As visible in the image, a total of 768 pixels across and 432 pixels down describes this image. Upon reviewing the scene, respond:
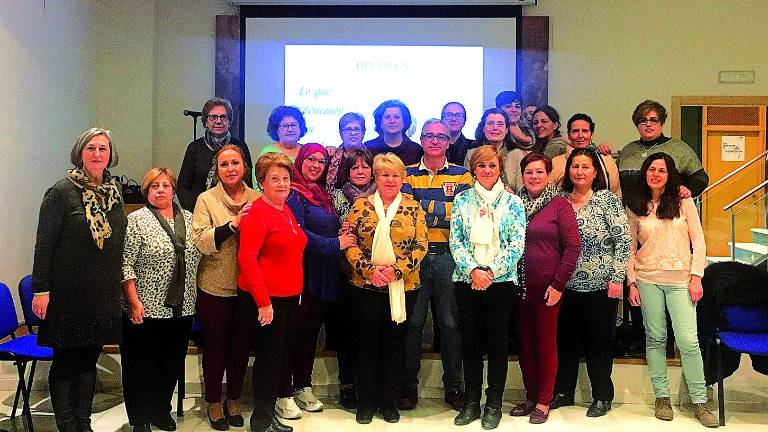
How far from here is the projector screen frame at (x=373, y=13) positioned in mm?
7199

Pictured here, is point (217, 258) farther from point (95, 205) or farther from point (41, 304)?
point (41, 304)

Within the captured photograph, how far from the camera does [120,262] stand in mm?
3326

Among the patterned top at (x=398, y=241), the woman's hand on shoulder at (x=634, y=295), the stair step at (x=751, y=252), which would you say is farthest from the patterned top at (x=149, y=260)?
the stair step at (x=751, y=252)

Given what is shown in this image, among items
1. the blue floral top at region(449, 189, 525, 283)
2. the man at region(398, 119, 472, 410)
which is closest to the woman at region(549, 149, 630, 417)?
the blue floral top at region(449, 189, 525, 283)

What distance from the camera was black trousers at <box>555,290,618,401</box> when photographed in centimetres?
394

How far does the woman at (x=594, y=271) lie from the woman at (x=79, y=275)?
232 centimetres

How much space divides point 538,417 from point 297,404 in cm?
133

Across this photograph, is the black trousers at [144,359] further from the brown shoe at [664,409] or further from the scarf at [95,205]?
the brown shoe at [664,409]

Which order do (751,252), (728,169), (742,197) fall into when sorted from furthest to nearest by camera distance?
1. (728,169)
2. (742,197)
3. (751,252)

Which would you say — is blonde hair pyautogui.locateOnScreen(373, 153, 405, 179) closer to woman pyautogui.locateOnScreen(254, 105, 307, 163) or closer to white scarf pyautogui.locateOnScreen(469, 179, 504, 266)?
white scarf pyautogui.locateOnScreen(469, 179, 504, 266)

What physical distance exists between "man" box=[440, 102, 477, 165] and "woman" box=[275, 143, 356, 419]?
3.17ft

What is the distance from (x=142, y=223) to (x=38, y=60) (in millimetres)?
2917

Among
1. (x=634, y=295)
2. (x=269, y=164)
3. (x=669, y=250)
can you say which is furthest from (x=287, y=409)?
(x=669, y=250)

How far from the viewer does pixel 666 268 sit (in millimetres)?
3941
